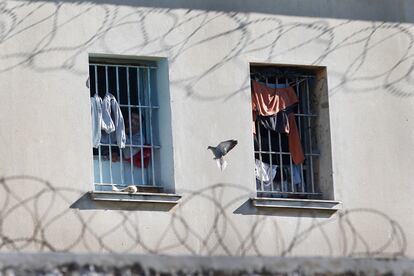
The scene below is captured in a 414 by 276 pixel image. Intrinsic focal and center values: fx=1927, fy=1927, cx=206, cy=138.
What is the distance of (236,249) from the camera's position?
2219cm

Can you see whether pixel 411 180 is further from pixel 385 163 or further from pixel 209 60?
pixel 209 60

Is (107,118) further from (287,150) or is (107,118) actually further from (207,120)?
(287,150)

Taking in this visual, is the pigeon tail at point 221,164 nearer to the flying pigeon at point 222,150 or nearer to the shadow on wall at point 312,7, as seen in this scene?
the flying pigeon at point 222,150

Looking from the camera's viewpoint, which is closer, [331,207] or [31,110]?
[31,110]

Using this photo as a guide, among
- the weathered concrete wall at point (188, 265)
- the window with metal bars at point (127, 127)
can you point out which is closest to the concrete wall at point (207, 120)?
the window with metal bars at point (127, 127)

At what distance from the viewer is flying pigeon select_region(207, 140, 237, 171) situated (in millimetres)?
22438

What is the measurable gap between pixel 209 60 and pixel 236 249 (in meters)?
2.27

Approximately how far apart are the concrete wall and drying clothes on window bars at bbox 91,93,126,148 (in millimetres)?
217

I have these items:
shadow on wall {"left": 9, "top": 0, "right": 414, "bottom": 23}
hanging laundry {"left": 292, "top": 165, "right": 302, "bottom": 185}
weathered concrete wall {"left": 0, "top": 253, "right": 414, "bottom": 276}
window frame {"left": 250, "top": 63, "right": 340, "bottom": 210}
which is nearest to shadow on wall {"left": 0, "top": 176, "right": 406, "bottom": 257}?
window frame {"left": 250, "top": 63, "right": 340, "bottom": 210}

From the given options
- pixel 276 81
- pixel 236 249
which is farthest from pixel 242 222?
pixel 276 81

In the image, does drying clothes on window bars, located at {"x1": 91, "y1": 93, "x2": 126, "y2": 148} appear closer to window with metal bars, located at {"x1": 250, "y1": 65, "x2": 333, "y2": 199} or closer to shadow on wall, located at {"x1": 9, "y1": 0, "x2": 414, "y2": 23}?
shadow on wall, located at {"x1": 9, "y1": 0, "x2": 414, "y2": 23}

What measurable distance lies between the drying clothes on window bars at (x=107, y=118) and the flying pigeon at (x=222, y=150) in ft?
3.56

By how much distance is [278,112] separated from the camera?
23.1 metres

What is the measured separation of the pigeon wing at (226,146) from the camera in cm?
2244
